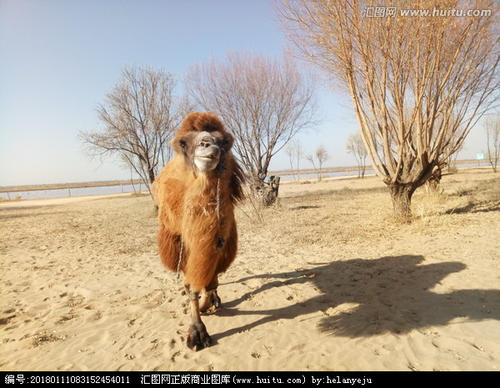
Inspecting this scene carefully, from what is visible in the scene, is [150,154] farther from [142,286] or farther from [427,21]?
[427,21]

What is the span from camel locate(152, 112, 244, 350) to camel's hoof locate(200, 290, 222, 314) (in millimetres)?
608

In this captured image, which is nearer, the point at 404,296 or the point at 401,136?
the point at 404,296

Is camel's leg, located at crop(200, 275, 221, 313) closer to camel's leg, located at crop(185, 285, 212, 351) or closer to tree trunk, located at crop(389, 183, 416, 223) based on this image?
camel's leg, located at crop(185, 285, 212, 351)

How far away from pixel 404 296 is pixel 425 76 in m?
5.87

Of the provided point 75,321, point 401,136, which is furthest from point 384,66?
point 75,321

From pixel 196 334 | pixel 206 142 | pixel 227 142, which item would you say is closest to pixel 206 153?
pixel 206 142

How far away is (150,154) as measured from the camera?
43.4 ft

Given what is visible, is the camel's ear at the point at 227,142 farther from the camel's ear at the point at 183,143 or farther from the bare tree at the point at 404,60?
the bare tree at the point at 404,60

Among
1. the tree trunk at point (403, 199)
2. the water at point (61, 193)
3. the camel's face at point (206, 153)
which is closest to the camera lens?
the camel's face at point (206, 153)

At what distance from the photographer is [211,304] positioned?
379cm

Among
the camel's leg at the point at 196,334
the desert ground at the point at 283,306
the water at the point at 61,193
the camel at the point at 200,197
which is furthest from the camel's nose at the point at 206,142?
the water at the point at 61,193

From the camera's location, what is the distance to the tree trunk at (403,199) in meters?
8.15

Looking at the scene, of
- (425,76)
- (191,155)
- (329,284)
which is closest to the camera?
(191,155)

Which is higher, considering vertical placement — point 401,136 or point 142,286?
point 401,136
